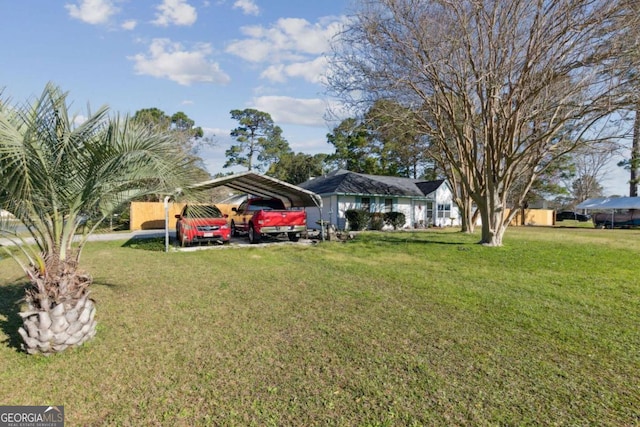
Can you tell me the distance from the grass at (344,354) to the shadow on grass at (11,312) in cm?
4

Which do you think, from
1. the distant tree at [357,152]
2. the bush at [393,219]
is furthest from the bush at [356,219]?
the distant tree at [357,152]

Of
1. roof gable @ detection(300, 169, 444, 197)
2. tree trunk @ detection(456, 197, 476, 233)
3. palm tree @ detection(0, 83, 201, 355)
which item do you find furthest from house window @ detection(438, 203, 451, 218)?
palm tree @ detection(0, 83, 201, 355)

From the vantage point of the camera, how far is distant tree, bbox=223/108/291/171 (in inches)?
1700

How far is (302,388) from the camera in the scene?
317 centimetres

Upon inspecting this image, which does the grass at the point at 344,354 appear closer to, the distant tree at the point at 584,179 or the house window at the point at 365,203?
the house window at the point at 365,203

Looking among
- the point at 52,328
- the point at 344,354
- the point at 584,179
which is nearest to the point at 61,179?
the point at 52,328

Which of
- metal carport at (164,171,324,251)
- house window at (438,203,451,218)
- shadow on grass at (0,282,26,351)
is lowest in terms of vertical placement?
shadow on grass at (0,282,26,351)

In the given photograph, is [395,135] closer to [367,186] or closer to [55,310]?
[367,186]

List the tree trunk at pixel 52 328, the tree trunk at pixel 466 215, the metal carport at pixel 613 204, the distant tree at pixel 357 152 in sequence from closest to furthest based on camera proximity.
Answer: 1. the tree trunk at pixel 52 328
2. the tree trunk at pixel 466 215
3. the metal carport at pixel 613 204
4. the distant tree at pixel 357 152

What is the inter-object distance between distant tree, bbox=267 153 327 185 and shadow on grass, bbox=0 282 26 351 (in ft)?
115

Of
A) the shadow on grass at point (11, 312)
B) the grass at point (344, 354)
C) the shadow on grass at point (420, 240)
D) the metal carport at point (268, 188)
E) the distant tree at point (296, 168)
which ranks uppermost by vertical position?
the distant tree at point (296, 168)

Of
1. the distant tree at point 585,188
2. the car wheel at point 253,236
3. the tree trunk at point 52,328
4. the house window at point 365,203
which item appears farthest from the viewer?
the distant tree at point 585,188

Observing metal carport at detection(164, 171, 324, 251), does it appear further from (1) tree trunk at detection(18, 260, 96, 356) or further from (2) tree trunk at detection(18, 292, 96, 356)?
(2) tree trunk at detection(18, 292, 96, 356)

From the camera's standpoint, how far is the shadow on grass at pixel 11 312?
4.24 meters
